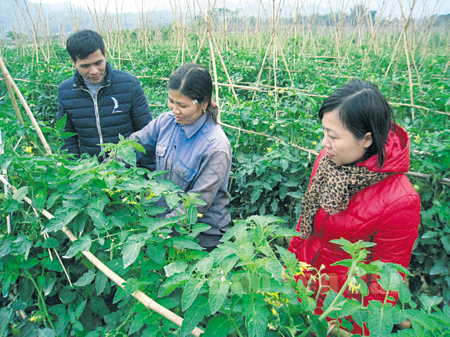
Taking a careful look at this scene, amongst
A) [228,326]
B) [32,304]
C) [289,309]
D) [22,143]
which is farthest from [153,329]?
[22,143]

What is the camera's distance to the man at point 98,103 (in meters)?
2.07

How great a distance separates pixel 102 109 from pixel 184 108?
97 cm

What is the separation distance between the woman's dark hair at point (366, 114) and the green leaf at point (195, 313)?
812 millimetres

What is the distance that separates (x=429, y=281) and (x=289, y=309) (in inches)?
66.8

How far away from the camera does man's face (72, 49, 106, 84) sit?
6.51 feet

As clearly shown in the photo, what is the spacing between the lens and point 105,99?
2.14m

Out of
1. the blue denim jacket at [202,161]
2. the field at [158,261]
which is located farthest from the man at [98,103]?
the blue denim jacket at [202,161]

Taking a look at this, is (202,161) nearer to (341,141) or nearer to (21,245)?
(341,141)

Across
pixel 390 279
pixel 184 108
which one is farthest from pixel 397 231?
pixel 184 108

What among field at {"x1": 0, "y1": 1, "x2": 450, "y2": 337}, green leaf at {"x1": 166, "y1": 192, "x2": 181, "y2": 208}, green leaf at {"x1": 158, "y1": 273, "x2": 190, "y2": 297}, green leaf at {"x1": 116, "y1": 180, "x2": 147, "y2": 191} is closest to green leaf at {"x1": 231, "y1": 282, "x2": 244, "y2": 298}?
field at {"x1": 0, "y1": 1, "x2": 450, "y2": 337}

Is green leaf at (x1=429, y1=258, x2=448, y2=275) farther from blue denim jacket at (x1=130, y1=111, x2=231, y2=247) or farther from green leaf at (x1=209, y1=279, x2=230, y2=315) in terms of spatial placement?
green leaf at (x1=209, y1=279, x2=230, y2=315)

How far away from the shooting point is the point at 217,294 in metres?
0.67

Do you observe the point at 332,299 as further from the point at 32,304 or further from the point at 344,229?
the point at 32,304

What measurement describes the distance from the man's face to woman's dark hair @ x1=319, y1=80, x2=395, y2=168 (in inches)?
62.4
